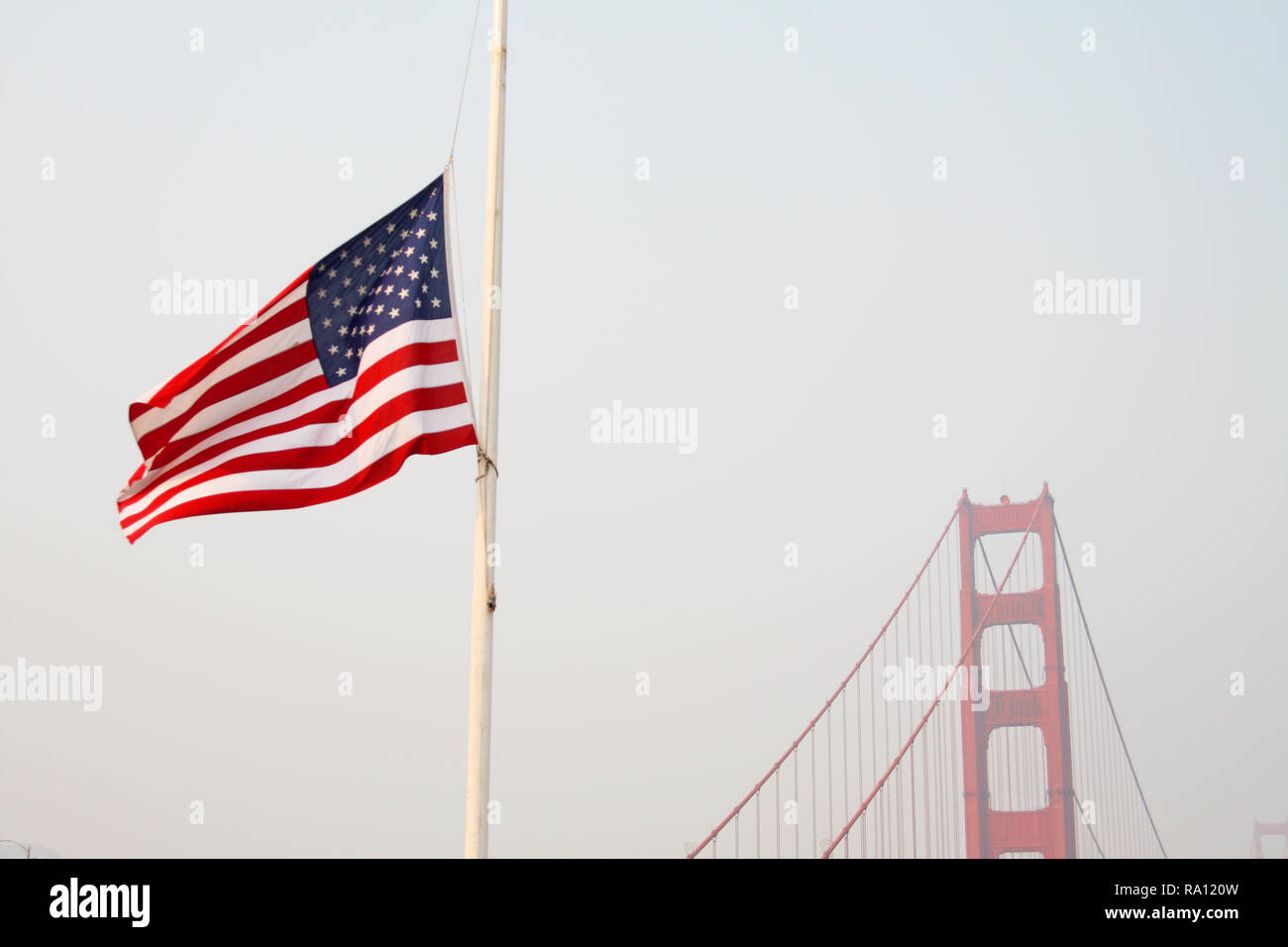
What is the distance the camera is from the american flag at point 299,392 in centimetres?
704

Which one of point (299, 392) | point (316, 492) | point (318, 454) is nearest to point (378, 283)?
point (299, 392)

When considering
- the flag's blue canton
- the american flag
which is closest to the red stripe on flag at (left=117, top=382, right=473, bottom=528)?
the american flag

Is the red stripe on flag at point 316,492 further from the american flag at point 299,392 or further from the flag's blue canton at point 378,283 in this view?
the flag's blue canton at point 378,283

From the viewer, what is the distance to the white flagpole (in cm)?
643

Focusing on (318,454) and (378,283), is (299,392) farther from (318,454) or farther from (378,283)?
(378,283)

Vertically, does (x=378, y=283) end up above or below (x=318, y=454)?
above

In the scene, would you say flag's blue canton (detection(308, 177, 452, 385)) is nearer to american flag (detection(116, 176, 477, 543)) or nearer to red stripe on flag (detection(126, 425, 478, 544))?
american flag (detection(116, 176, 477, 543))

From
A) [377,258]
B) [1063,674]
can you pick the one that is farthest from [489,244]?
[1063,674]

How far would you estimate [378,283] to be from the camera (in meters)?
7.29

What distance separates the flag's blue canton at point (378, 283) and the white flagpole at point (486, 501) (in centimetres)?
30

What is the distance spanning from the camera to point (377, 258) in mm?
7367

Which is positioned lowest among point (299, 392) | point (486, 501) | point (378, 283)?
point (486, 501)

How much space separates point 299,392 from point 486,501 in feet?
4.02
